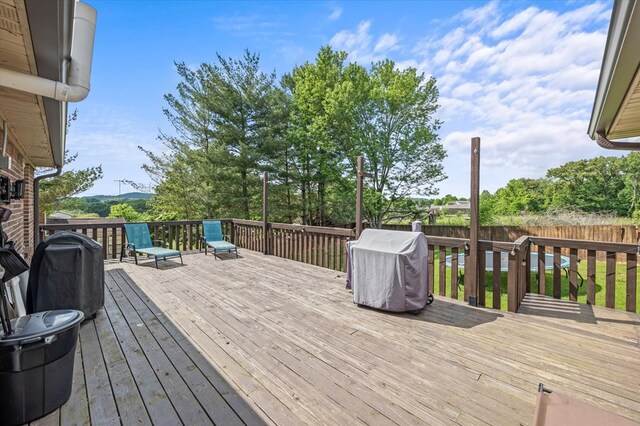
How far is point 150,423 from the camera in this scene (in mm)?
1656

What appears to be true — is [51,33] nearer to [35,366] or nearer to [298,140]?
[35,366]

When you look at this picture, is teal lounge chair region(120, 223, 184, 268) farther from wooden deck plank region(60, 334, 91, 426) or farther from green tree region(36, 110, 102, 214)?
green tree region(36, 110, 102, 214)

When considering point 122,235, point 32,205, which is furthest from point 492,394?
point 32,205

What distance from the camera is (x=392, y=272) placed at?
3.35 meters

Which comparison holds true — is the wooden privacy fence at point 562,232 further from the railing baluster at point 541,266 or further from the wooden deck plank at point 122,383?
the wooden deck plank at point 122,383

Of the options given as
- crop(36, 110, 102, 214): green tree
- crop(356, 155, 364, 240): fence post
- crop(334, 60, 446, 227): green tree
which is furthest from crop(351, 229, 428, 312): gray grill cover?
crop(36, 110, 102, 214): green tree

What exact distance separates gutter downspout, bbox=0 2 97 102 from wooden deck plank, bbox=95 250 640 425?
209cm

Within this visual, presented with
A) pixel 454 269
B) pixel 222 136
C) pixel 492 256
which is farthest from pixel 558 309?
pixel 222 136

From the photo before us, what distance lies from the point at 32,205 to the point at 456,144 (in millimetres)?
15046

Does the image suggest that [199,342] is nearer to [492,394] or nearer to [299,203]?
[492,394]

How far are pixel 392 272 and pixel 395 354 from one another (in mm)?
1059

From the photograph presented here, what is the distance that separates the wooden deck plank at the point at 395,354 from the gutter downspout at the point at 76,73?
2.09 metres

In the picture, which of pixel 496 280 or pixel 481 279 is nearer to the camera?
pixel 496 280

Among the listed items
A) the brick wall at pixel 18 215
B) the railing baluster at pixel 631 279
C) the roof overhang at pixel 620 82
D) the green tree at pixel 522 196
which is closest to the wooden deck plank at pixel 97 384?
the brick wall at pixel 18 215
